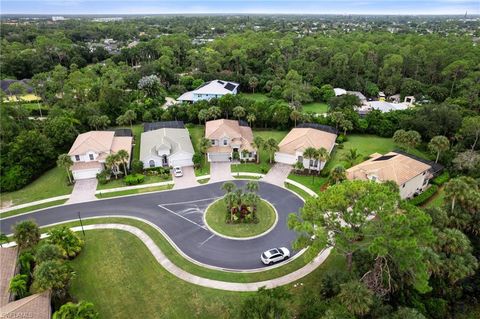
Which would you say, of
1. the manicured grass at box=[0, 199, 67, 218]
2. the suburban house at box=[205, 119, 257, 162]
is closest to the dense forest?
the manicured grass at box=[0, 199, 67, 218]

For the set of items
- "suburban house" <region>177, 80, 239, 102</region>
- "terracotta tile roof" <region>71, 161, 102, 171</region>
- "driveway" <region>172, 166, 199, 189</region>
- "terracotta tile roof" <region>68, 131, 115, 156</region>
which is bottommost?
"driveway" <region>172, 166, 199, 189</region>

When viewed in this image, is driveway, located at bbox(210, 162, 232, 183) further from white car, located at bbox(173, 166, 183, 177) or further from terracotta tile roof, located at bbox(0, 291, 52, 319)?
terracotta tile roof, located at bbox(0, 291, 52, 319)

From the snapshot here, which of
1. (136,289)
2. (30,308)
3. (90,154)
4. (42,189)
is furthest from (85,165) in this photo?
(30,308)

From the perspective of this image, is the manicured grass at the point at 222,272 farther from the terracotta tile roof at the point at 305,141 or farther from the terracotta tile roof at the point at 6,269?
the terracotta tile roof at the point at 305,141

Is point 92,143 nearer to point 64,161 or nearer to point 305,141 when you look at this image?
point 64,161

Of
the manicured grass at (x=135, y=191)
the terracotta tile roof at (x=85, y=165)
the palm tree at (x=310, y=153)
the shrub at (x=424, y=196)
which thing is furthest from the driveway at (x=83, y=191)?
the shrub at (x=424, y=196)

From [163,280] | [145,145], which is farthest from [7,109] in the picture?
[163,280]
